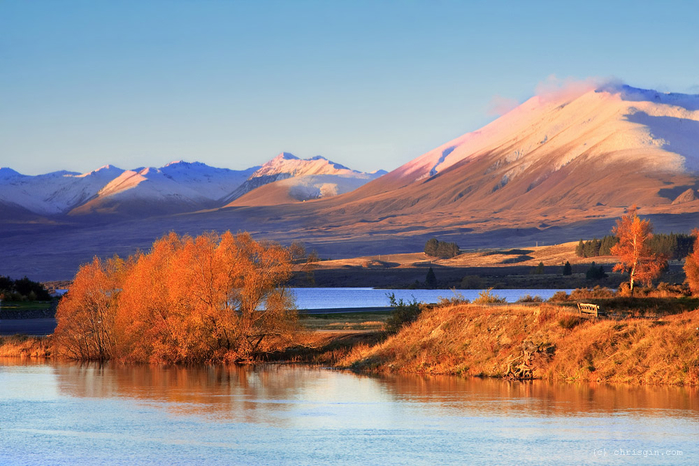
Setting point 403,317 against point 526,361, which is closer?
point 526,361

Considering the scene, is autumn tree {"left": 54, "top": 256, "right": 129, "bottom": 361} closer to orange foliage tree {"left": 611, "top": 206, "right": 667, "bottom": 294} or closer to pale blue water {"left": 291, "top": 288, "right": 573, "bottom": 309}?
pale blue water {"left": 291, "top": 288, "right": 573, "bottom": 309}

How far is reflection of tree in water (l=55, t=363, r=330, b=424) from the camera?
83.7 feet

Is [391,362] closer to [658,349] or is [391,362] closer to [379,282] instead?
[658,349]

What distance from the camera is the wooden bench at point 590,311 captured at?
32.4 m

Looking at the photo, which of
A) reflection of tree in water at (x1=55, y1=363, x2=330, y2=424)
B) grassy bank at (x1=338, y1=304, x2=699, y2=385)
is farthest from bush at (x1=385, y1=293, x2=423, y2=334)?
reflection of tree in water at (x1=55, y1=363, x2=330, y2=424)

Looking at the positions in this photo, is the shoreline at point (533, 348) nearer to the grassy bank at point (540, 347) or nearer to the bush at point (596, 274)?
the grassy bank at point (540, 347)

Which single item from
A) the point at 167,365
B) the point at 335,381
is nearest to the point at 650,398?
the point at 335,381

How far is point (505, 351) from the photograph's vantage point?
32.0m

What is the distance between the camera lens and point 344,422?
2278 centimetres

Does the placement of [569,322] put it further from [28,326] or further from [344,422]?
[28,326]

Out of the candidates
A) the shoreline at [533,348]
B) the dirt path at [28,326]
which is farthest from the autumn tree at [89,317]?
the dirt path at [28,326]

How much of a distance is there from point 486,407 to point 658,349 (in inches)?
292

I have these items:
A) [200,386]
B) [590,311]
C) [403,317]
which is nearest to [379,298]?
[403,317]

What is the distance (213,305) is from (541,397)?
708 inches
